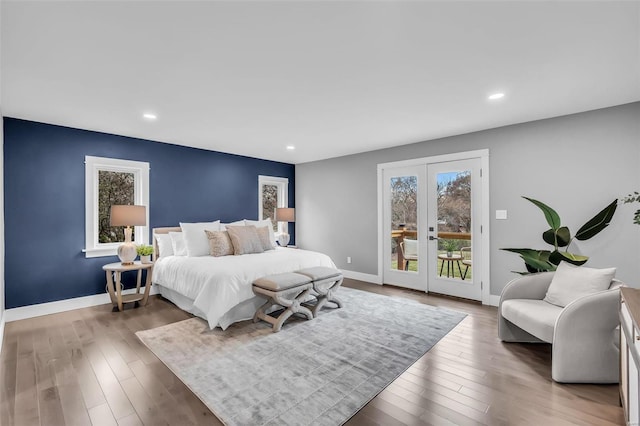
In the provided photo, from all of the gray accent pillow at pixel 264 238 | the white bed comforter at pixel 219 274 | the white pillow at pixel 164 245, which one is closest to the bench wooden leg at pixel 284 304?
the white bed comforter at pixel 219 274

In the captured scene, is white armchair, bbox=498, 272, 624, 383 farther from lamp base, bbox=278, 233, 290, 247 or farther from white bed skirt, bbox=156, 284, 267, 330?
lamp base, bbox=278, 233, 290, 247

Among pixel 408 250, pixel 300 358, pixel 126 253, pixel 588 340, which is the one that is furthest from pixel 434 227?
pixel 126 253

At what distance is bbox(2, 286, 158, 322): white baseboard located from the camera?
358 cm

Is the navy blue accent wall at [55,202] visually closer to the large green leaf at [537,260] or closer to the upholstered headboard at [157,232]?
the upholstered headboard at [157,232]

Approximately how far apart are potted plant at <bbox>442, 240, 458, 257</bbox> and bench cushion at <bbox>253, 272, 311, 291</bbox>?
2319 millimetres

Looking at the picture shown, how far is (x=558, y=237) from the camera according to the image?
3.41 metres

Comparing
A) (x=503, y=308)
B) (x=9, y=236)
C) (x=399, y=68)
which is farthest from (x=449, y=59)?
(x=9, y=236)

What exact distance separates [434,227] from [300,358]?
3.04m

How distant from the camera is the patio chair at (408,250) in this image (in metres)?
4.97

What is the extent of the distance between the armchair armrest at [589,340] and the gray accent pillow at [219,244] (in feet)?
12.6

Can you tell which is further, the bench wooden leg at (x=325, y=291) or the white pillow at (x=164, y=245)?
the white pillow at (x=164, y=245)

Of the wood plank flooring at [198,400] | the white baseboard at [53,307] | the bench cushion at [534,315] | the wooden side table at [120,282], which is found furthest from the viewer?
the wooden side table at [120,282]

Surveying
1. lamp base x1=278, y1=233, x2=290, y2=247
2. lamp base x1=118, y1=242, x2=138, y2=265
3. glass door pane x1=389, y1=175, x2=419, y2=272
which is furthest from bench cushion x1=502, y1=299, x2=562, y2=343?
lamp base x1=118, y1=242, x2=138, y2=265

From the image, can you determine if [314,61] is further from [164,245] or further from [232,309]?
[164,245]
